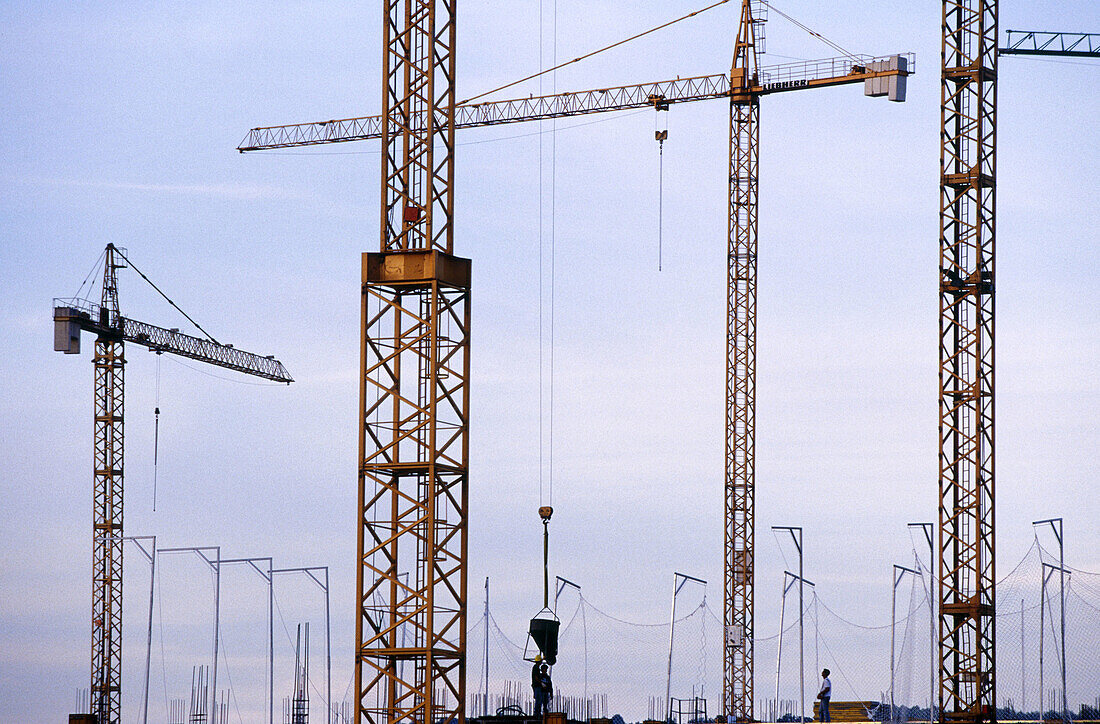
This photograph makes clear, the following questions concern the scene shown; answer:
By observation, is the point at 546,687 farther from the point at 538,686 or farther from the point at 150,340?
the point at 150,340

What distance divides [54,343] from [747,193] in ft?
137

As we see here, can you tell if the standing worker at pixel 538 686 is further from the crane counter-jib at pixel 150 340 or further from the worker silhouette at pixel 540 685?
the crane counter-jib at pixel 150 340

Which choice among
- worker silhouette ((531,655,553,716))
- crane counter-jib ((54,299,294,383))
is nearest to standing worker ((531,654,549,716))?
worker silhouette ((531,655,553,716))

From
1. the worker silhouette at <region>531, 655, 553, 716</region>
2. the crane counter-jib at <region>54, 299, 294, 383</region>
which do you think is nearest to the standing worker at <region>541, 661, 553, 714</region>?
the worker silhouette at <region>531, 655, 553, 716</region>

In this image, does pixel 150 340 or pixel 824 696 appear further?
pixel 150 340

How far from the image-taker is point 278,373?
13200 centimetres

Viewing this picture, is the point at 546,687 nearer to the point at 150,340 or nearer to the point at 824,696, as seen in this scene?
the point at 824,696

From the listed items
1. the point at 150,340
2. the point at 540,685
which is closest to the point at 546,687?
the point at 540,685

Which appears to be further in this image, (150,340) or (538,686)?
(150,340)

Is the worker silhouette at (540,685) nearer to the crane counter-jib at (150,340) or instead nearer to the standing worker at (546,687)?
the standing worker at (546,687)

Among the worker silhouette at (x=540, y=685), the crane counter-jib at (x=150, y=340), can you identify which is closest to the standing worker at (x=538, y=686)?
the worker silhouette at (x=540, y=685)

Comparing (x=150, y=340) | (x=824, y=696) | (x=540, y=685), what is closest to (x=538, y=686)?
(x=540, y=685)

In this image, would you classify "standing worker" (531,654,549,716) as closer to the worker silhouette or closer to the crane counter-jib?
the worker silhouette

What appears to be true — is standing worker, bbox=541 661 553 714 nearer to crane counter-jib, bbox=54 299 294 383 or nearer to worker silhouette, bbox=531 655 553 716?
worker silhouette, bbox=531 655 553 716
